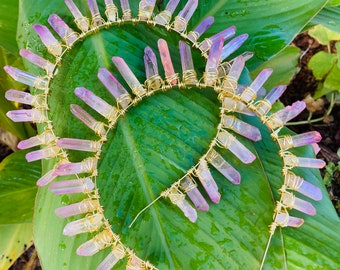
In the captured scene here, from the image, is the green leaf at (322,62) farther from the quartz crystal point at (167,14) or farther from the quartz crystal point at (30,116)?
the quartz crystal point at (30,116)

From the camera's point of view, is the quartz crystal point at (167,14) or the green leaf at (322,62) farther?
the green leaf at (322,62)

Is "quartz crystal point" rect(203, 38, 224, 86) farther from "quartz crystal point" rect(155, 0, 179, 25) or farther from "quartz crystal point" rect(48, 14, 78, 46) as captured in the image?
"quartz crystal point" rect(48, 14, 78, 46)

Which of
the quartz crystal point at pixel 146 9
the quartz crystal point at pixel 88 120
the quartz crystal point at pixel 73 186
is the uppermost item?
the quartz crystal point at pixel 146 9

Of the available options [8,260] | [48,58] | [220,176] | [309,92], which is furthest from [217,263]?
[309,92]

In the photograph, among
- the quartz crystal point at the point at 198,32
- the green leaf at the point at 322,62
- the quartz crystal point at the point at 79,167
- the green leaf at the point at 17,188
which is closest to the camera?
the quartz crystal point at the point at 79,167

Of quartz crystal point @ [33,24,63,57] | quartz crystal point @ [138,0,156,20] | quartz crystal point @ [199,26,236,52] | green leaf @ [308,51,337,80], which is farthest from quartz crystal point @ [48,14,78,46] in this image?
green leaf @ [308,51,337,80]

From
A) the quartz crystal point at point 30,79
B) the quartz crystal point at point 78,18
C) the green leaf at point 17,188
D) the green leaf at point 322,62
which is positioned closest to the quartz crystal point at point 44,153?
the quartz crystal point at point 30,79
